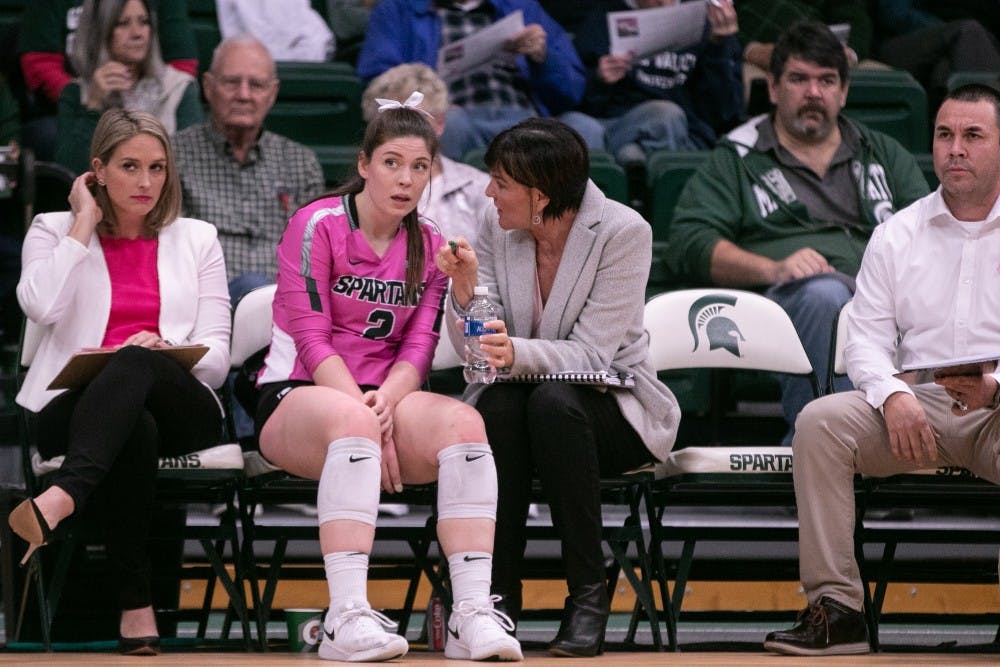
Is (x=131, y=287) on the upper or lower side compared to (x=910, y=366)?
upper

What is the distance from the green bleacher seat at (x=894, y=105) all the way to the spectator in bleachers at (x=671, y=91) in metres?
0.49

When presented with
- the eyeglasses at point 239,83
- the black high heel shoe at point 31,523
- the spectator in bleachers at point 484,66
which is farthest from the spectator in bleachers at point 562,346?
the spectator in bleachers at point 484,66

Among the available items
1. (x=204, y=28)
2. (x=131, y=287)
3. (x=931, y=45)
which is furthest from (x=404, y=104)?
(x=931, y=45)

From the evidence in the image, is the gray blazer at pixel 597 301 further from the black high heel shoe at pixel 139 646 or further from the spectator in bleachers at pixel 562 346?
the black high heel shoe at pixel 139 646

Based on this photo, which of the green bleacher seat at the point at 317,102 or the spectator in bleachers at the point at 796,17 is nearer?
the green bleacher seat at the point at 317,102

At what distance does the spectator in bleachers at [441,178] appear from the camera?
4.61 meters

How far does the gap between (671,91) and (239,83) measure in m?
1.92

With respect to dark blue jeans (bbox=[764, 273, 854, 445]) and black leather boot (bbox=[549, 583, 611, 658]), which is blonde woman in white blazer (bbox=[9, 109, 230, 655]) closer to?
black leather boot (bbox=[549, 583, 611, 658])

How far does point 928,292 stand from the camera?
3678 mm

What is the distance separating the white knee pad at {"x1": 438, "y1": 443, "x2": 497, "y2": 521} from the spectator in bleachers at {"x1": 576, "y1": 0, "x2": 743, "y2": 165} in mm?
2637

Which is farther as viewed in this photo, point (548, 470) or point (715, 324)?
point (715, 324)

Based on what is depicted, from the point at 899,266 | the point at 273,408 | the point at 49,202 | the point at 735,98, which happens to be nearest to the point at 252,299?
the point at 273,408

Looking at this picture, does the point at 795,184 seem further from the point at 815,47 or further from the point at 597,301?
the point at 597,301

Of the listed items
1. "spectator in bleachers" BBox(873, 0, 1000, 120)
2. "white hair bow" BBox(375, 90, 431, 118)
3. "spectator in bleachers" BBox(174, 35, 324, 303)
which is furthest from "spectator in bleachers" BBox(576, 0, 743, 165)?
"white hair bow" BBox(375, 90, 431, 118)
